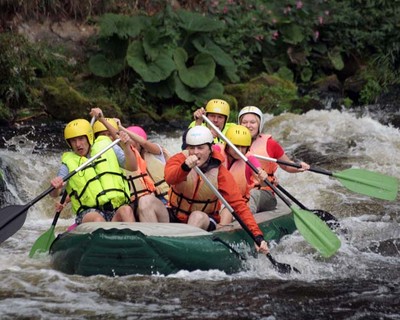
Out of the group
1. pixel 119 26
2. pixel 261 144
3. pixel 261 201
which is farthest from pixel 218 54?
pixel 261 201

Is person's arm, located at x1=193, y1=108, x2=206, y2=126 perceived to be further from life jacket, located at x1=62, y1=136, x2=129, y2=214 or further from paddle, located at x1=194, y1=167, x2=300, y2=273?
paddle, located at x1=194, y1=167, x2=300, y2=273

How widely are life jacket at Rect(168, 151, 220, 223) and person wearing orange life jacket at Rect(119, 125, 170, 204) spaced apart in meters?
0.60

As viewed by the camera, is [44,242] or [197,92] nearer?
[44,242]

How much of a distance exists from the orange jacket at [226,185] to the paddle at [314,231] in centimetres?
34

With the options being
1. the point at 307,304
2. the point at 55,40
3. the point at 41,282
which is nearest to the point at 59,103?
the point at 55,40

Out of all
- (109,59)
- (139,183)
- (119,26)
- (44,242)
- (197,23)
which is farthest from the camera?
(197,23)

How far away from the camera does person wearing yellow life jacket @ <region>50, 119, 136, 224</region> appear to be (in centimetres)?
679

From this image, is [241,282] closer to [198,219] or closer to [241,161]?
[198,219]

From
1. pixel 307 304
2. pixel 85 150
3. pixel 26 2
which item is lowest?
pixel 307 304

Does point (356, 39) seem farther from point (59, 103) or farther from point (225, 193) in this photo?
point (225, 193)

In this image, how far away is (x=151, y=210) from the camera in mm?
6613

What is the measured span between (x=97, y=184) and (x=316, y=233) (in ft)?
5.55

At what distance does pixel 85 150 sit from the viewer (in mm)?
6949

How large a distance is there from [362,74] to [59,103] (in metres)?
5.41
